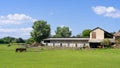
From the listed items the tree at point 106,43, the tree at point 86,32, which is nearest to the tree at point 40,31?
the tree at point 86,32

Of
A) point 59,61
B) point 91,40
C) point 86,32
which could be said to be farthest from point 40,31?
point 59,61

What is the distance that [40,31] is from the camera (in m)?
130

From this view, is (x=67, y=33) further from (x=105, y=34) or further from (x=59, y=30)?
(x=105, y=34)

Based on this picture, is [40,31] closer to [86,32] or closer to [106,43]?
[86,32]

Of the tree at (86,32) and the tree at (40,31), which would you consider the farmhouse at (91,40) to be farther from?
the tree at (86,32)

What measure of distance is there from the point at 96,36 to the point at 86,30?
44.3m

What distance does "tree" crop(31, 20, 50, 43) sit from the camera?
12825 cm

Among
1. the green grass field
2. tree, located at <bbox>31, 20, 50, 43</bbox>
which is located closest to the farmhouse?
tree, located at <bbox>31, 20, 50, 43</bbox>

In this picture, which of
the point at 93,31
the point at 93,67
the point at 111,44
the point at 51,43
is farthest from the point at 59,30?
the point at 93,67

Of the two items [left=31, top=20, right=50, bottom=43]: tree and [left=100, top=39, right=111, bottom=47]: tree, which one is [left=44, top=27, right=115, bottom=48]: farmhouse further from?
[left=31, top=20, right=50, bottom=43]: tree

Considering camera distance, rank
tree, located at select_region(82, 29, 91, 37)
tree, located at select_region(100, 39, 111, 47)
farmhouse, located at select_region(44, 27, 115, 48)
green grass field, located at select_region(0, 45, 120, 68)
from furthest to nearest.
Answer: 1. tree, located at select_region(82, 29, 91, 37)
2. farmhouse, located at select_region(44, 27, 115, 48)
3. tree, located at select_region(100, 39, 111, 47)
4. green grass field, located at select_region(0, 45, 120, 68)

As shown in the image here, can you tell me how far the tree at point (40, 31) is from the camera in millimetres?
128250

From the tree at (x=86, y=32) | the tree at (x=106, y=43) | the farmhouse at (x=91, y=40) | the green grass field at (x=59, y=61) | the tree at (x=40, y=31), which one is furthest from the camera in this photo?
the tree at (x=86, y=32)

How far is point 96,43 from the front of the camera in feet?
308
